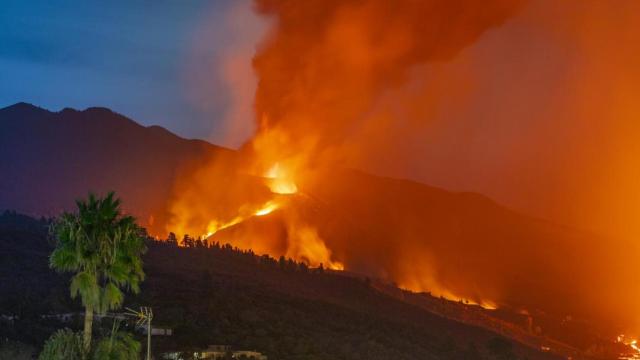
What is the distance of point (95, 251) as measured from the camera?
120 ft

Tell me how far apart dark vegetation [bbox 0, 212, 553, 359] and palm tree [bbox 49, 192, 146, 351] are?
74.0ft

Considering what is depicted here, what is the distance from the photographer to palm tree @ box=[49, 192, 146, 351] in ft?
119

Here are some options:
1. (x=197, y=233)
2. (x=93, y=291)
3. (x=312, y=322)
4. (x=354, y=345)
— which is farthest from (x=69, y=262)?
(x=197, y=233)

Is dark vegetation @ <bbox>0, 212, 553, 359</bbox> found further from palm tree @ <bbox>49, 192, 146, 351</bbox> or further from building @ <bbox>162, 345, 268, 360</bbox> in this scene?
palm tree @ <bbox>49, 192, 146, 351</bbox>

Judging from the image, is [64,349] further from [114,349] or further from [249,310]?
[249,310]

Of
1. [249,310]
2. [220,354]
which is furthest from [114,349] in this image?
[249,310]

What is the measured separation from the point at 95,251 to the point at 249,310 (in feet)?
187

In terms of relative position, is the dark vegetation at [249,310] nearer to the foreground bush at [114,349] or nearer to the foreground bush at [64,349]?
the foreground bush at [64,349]

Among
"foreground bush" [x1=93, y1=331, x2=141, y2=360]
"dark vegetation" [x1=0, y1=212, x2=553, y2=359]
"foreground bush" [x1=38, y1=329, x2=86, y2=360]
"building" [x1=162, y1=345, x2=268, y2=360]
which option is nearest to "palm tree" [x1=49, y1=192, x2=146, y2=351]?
A: "foreground bush" [x1=38, y1=329, x2=86, y2=360]

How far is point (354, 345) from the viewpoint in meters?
85.4

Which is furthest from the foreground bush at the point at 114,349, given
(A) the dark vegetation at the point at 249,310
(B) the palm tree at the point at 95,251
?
(A) the dark vegetation at the point at 249,310

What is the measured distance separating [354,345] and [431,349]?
1439 centimetres

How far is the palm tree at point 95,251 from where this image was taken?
3616 cm

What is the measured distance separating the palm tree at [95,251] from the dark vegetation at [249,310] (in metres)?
22.6
